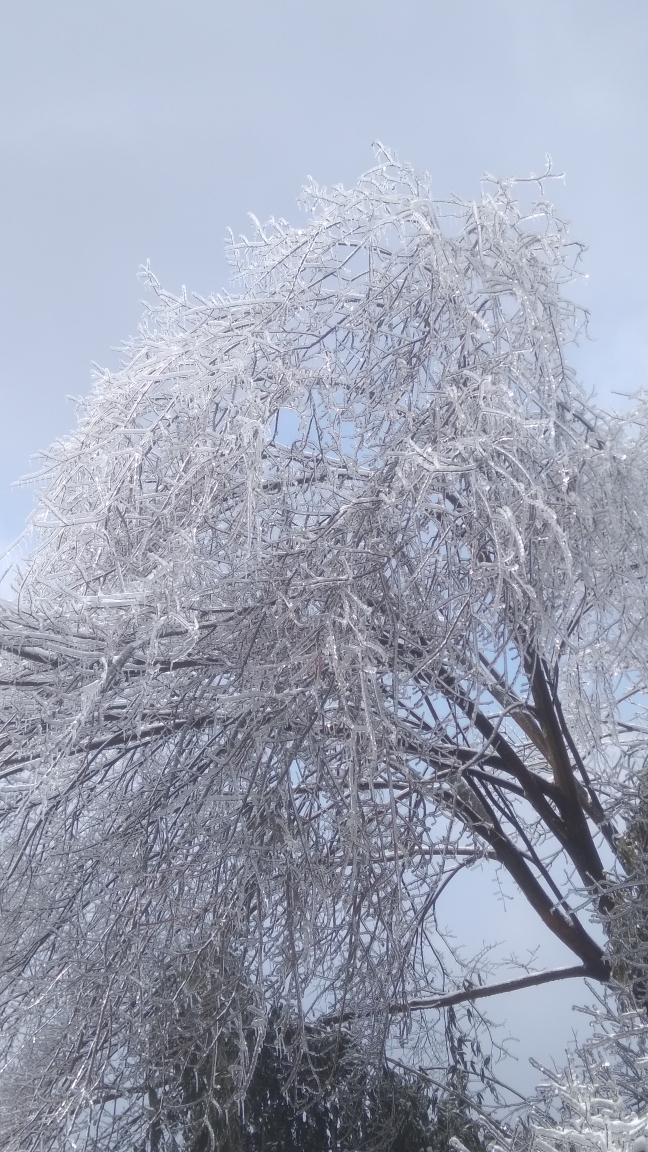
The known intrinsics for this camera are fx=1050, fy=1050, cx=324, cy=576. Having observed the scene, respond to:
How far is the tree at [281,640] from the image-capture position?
16.3 ft

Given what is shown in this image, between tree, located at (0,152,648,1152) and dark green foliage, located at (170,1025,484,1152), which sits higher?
tree, located at (0,152,648,1152)

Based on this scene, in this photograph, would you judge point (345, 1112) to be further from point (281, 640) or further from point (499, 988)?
point (281, 640)

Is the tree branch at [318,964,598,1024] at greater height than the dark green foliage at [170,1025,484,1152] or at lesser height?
greater

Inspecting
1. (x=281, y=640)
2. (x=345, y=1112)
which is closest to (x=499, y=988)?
(x=345, y=1112)

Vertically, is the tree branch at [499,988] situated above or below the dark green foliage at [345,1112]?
above

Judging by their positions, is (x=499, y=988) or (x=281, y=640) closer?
(x=281, y=640)

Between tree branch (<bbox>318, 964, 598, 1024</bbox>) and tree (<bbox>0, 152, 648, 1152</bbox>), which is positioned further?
tree branch (<bbox>318, 964, 598, 1024</bbox>)

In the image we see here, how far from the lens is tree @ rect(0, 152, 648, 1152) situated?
4.95 metres

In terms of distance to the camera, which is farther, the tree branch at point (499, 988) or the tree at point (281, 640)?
the tree branch at point (499, 988)

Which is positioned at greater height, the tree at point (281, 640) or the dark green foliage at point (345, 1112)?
the tree at point (281, 640)

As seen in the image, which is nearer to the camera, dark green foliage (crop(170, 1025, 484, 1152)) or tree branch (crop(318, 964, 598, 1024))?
dark green foliage (crop(170, 1025, 484, 1152))

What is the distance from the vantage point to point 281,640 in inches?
201

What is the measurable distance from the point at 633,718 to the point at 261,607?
4706 mm

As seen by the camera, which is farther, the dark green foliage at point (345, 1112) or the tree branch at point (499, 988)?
the tree branch at point (499, 988)
